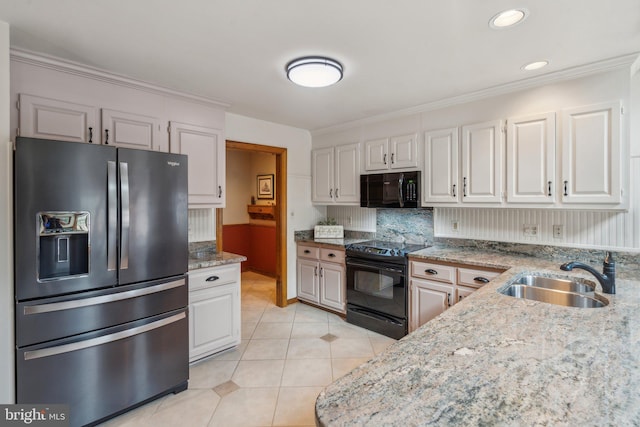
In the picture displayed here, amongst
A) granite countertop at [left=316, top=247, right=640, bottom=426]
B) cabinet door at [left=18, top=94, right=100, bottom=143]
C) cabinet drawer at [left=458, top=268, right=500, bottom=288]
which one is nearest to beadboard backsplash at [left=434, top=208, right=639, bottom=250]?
cabinet drawer at [left=458, top=268, right=500, bottom=288]

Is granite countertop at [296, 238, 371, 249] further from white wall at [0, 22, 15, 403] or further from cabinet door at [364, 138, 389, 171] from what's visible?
white wall at [0, 22, 15, 403]

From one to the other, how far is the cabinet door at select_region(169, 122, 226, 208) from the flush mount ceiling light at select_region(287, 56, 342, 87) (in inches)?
43.0

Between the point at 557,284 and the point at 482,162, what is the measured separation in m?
1.19

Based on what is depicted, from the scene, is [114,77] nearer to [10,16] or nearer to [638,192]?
[10,16]

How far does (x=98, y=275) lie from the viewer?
72.4 inches

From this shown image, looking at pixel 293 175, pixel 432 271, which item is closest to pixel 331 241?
pixel 293 175

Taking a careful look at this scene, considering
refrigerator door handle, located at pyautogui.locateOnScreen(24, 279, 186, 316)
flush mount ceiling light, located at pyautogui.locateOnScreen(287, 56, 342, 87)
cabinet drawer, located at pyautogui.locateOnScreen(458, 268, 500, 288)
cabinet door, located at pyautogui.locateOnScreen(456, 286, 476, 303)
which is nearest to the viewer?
refrigerator door handle, located at pyautogui.locateOnScreen(24, 279, 186, 316)

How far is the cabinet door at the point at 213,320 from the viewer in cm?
251

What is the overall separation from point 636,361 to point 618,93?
6.80 feet

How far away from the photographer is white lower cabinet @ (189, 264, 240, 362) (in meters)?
2.51

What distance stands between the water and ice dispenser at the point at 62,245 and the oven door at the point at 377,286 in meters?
2.39

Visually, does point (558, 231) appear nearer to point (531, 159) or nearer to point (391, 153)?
point (531, 159)

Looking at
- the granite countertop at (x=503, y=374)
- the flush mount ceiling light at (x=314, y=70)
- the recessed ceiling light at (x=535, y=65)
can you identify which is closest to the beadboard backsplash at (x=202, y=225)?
the flush mount ceiling light at (x=314, y=70)

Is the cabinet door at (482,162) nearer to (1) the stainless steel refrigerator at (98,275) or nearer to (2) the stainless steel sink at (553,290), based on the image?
(2) the stainless steel sink at (553,290)
